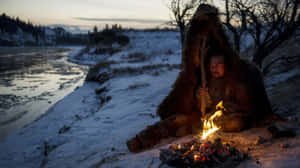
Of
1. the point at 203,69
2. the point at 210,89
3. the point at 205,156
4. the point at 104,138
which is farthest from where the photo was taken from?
the point at 104,138

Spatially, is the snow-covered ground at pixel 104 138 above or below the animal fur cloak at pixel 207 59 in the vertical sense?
below

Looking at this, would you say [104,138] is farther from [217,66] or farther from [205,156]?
[217,66]

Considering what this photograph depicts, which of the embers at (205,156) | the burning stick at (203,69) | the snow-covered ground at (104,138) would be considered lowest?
the snow-covered ground at (104,138)

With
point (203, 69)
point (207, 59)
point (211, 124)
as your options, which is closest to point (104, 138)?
point (211, 124)

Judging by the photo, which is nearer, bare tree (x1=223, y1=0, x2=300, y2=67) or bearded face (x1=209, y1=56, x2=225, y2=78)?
bearded face (x1=209, y1=56, x2=225, y2=78)

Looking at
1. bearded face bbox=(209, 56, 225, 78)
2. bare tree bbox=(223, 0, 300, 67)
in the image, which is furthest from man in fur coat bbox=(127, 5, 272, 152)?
bare tree bbox=(223, 0, 300, 67)

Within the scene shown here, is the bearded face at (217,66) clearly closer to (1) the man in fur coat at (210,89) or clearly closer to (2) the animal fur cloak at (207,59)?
(1) the man in fur coat at (210,89)

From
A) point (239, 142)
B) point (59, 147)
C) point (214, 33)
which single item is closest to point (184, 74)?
point (214, 33)

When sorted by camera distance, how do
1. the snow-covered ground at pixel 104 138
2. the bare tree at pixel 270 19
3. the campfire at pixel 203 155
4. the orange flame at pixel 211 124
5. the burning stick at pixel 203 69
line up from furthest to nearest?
1. the bare tree at pixel 270 19
2. the burning stick at pixel 203 69
3. the orange flame at pixel 211 124
4. the snow-covered ground at pixel 104 138
5. the campfire at pixel 203 155

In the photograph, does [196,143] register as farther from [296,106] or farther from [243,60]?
[296,106]

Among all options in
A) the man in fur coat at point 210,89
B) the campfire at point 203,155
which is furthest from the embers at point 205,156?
the man in fur coat at point 210,89

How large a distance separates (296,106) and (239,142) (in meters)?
2.99

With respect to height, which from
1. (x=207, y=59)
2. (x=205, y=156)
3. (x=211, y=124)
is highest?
(x=207, y=59)

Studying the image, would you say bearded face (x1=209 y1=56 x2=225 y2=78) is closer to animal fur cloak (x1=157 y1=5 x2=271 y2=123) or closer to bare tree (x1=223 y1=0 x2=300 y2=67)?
animal fur cloak (x1=157 y1=5 x2=271 y2=123)
